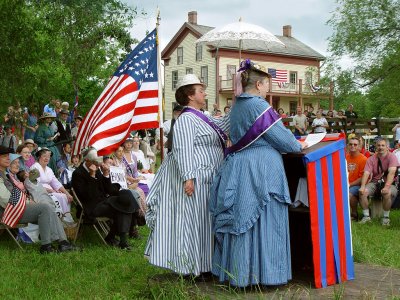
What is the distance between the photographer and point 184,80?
530cm

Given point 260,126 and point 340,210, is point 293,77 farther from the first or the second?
point 260,126

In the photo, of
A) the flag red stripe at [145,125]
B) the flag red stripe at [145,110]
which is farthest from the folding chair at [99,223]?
the flag red stripe at [145,110]

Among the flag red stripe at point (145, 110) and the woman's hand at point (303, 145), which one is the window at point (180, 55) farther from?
the woman's hand at point (303, 145)

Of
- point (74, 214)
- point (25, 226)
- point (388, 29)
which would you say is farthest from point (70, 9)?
point (25, 226)

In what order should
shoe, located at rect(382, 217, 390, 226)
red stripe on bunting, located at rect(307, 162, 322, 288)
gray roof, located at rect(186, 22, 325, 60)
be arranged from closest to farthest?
red stripe on bunting, located at rect(307, 162, 322, 288)
shoe, located at rect(382, 217, 390, 226)
gray roof, located at rect(186, 22, 325, 60)

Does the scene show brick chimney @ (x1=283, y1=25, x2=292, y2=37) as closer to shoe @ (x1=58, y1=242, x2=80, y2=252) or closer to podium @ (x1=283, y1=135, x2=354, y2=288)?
shoe @ (x1=58, y1=242, x2=80, y2=252)

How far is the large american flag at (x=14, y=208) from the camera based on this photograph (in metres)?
7.74

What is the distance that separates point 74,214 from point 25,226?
196 centimetres

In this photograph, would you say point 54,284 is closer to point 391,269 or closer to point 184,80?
point 184,80

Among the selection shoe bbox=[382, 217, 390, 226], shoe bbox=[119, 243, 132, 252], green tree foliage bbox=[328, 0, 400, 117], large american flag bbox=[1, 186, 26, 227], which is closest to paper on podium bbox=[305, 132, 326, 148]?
shoe bbox=[119, 243, 132, 252]

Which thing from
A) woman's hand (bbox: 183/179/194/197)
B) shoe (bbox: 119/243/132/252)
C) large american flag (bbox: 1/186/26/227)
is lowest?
shoe (bbox: 119/243/132/252)

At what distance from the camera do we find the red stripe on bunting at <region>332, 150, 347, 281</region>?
5.01 m

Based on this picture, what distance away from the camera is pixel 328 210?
4934 millimetres

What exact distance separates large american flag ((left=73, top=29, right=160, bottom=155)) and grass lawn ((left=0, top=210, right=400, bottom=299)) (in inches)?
56.4
